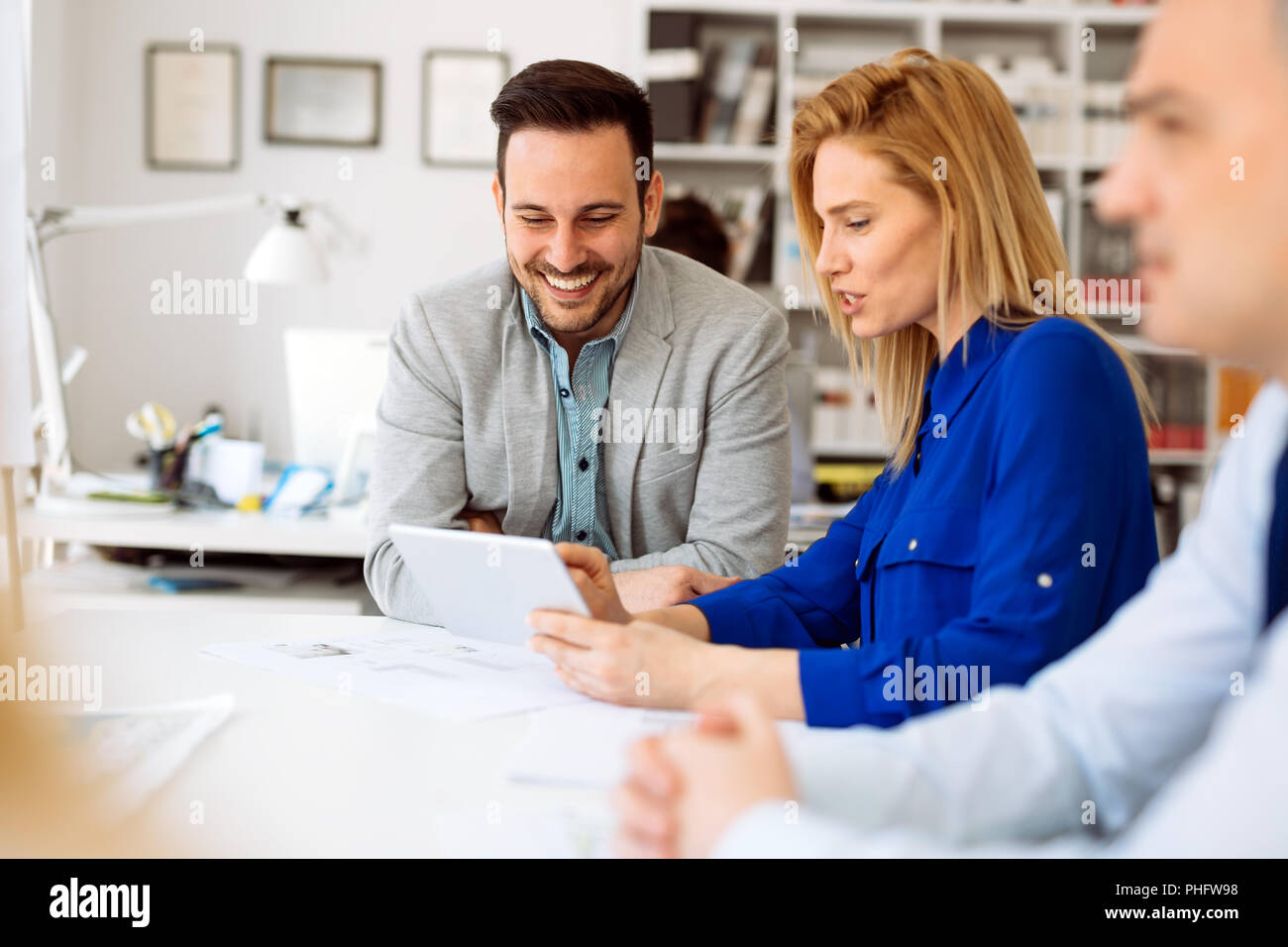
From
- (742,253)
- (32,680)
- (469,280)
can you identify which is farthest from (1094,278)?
(32,680)

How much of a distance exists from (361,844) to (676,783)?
0.21 metres

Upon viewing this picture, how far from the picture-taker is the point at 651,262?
190 cm

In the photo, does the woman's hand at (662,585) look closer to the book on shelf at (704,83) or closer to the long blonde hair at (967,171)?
the long blonde hair at (967,171)

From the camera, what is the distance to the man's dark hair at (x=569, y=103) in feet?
5.55

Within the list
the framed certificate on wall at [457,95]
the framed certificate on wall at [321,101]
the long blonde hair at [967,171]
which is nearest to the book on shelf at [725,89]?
the framed certificate on wall at [457,95]

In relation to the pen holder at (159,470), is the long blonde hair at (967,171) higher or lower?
higher

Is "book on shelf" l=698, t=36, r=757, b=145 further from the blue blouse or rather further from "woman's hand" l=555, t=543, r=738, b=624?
the blue blouse

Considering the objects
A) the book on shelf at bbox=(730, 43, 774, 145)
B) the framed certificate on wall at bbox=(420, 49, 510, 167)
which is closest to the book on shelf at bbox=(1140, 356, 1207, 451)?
the book on shelf at bbox=(730, 43, 774, 145)

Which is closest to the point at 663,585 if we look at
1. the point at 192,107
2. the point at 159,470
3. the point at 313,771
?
the point at 313,771

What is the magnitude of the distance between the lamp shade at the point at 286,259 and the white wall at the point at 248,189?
4.09 feet

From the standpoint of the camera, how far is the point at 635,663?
104 cm

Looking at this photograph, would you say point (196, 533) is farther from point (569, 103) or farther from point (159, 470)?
point (569, 103)

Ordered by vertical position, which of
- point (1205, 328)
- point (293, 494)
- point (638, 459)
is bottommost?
point (293, 494)

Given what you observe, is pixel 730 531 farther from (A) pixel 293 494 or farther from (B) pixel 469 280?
(A) pixel 293 494
